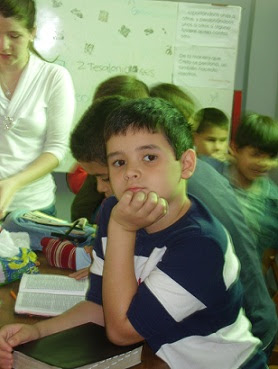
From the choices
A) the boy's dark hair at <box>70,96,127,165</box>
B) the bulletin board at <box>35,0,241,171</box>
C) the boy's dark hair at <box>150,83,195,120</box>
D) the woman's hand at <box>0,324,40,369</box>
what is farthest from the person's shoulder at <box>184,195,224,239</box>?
the bulletin board at <box>35,0,241,171</box>

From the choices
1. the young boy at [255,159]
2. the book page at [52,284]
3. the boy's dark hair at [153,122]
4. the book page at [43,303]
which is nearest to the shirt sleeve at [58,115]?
the young boy at [255,159]

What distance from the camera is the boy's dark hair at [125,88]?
1840 millimetres

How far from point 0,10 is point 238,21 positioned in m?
2.13

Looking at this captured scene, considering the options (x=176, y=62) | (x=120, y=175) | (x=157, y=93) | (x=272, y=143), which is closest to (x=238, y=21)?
Answer: (x=176, y=62)

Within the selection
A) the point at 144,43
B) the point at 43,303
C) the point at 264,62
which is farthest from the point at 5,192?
the point at 264,62

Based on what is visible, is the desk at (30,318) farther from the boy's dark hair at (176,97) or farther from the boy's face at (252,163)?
the boy's face at (252,163)

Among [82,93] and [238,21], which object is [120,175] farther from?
[238,21]

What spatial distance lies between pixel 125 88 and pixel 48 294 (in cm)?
83

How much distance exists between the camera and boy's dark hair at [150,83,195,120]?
1.73 metres

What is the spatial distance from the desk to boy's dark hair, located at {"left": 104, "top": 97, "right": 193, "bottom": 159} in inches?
16.3

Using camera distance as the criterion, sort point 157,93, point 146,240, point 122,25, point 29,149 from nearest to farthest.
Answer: point 146,240
point 157,93
point 29,149
point 122,25

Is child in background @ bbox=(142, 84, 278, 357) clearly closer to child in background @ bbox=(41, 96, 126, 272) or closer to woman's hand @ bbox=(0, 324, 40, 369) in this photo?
child in background @ bbox=(41, 96, 126, 272)

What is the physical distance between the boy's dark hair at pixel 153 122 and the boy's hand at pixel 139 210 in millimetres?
133

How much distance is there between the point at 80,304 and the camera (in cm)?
122
